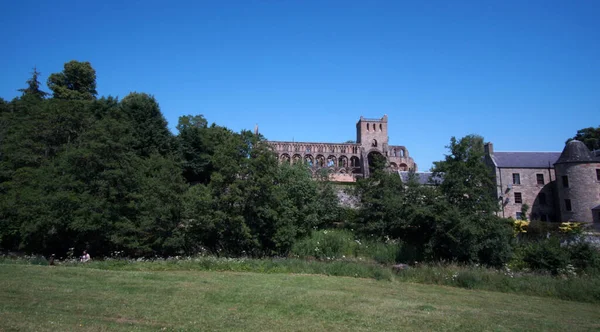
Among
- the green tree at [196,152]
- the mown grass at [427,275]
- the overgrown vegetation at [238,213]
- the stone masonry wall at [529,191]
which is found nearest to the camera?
the mown grass at [427,275]

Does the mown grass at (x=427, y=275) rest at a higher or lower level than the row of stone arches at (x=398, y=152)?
lower

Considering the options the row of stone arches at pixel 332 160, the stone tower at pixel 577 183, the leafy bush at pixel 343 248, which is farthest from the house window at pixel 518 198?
the row of stone arches at pixel 332 160

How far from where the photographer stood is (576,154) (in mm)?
37156

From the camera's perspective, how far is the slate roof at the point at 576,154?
3671 centimetres

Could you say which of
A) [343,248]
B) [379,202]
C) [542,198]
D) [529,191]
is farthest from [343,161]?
[343,248]

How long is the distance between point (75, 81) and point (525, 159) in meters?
58.5

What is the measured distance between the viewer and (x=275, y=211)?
23875 mm

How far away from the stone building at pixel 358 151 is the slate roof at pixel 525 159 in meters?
23.9

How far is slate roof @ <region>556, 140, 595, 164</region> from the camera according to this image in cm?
3671

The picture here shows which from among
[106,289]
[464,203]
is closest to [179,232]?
[106,289]

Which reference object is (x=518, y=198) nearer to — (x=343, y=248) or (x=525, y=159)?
(x=525, y=159)

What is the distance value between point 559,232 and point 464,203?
11.4 metres

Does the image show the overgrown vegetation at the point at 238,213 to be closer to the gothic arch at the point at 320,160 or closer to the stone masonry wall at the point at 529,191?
the stone masonry wall at the point at 529,191

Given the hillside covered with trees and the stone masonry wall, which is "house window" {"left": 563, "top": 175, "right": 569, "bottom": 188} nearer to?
the stone masonry wall
